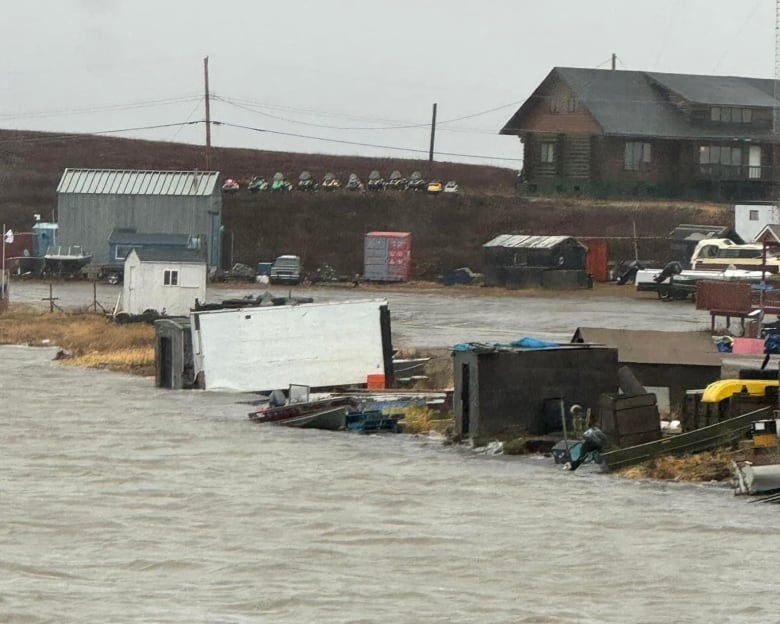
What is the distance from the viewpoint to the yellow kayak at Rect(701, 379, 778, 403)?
1078 inches

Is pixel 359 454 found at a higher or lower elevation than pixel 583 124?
lower

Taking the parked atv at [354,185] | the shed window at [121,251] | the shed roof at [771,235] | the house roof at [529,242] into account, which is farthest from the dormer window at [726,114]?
the shed roof at [771,235]

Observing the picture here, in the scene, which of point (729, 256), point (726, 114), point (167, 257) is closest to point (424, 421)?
point (167, 257)

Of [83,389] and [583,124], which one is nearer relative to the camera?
[83,389]

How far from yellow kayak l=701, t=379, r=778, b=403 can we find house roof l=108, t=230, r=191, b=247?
4258cm

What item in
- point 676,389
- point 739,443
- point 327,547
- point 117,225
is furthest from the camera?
point 117,225

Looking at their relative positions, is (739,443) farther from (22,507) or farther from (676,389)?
(22,507)

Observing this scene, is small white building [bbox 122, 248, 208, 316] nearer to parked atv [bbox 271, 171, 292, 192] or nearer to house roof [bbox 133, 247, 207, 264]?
house roof [bbox 133, 247, 207, 264]

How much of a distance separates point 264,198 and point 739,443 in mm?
53927

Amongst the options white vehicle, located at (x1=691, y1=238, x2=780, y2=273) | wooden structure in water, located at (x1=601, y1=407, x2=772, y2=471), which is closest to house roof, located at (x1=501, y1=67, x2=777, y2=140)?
white vehicle, located at (x1=691, y1=238, x2=780, y2=273)

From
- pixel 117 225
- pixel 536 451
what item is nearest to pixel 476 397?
pixel 536 451

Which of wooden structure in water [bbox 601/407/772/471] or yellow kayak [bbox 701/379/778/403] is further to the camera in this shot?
yellow kayak [bbox 701/379/778/403]

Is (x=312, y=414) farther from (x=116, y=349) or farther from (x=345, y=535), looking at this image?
(x=116, y=349)

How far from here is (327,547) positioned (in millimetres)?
20875
